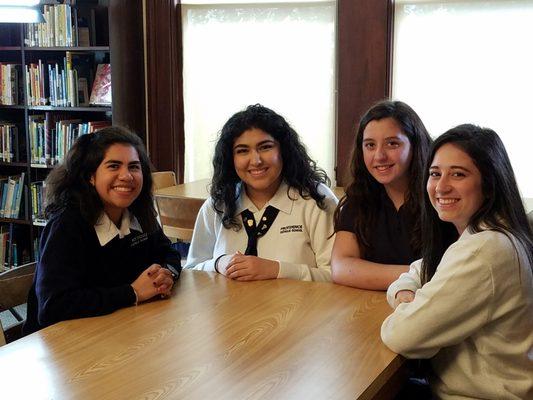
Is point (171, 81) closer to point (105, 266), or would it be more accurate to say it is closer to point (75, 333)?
point (105, 266)

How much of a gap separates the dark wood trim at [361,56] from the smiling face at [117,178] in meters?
2.36

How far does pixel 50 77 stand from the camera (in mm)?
4715

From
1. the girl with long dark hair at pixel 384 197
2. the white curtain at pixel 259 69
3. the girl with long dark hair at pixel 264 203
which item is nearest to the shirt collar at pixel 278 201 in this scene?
the girl with long dark hair at pixel 264 203

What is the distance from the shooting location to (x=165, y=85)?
4.86 meters

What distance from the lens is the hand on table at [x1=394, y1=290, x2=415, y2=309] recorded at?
1721 millimetres

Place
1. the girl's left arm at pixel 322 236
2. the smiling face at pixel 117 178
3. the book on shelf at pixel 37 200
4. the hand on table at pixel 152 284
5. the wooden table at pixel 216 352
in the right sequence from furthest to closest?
the book on shelf at pixel 37 200 → the girl's left arm at pixel 322 236 → the smiling face at pixel 117 178 → the hand on table at pixel 152 284 → the wooden table at pixel 216 352

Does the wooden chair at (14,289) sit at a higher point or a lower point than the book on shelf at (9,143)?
lower

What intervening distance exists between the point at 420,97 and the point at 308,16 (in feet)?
3.01

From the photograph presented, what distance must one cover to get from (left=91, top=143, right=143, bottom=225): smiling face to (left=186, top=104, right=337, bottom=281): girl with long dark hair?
381 millimetres

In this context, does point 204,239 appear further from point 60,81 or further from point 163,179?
point 60,81

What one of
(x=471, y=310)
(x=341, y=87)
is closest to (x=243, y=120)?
(x=471, y=310)

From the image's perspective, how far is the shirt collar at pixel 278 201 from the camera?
92.5 inches

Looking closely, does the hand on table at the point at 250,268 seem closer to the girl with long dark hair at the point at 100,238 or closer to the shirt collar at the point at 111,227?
the girl with long dark hair at the point at 100,238

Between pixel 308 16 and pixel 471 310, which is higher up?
pixel 308 16
